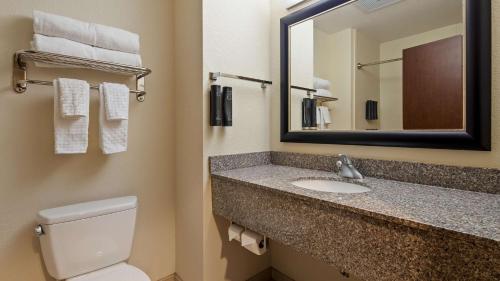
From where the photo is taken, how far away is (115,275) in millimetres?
1228

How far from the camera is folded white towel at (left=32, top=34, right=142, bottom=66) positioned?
118 centimetres

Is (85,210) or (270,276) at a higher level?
(85,210)

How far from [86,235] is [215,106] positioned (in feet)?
A: 2.99

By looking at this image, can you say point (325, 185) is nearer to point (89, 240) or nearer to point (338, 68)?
point (338, 68)

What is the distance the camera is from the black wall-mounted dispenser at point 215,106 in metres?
1.45

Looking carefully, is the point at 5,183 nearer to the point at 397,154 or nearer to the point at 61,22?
the point at 61,22

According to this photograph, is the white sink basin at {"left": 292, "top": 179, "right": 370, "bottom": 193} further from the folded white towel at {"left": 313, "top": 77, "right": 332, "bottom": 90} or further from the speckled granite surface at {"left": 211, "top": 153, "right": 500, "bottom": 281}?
the folded white towel at {"left": 313, "top": 77, "right": 332, "bottom": 90}

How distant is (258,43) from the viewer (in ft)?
5.76

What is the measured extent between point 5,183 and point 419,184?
75.2 inches

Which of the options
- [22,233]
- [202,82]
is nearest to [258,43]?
[202,82]

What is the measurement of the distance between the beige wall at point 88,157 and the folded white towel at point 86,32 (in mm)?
118

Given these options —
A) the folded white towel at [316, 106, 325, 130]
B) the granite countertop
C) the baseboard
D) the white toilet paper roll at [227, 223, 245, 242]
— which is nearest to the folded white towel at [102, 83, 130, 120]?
the granite countertop

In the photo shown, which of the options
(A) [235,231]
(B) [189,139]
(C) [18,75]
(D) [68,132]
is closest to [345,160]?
(A) [235,231]

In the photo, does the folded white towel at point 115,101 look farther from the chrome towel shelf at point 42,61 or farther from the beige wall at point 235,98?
the beige wall at point 235,98
